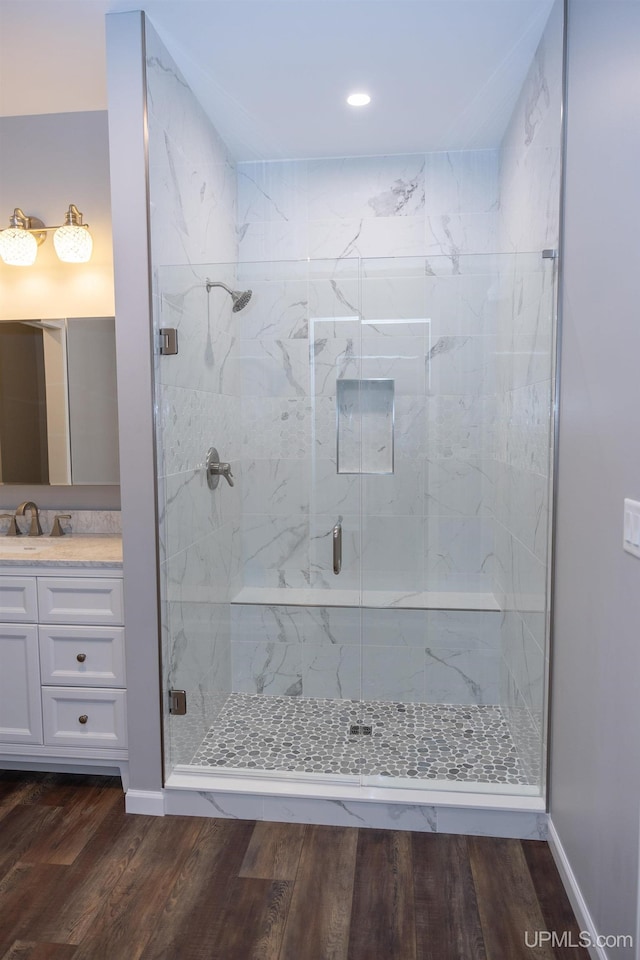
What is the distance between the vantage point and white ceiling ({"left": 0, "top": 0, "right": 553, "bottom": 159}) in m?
2.06

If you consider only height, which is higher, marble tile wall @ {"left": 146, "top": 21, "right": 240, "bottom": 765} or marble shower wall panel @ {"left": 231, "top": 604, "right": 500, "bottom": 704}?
marble tile wall @ {"left": 146, "top": 21, "right": 240, "bottom": 765}

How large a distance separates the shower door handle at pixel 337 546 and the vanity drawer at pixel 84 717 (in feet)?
3.00

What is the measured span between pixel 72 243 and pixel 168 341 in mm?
968

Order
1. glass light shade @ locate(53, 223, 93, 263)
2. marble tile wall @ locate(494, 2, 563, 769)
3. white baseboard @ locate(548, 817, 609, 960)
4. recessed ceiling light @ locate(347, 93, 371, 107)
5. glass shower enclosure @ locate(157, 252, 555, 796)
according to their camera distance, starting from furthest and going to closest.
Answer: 1. glass light shade @ locate(53, 223, 93, 263)
2. recessed ceiling light @ locate(347, 93, 371, 107)
3. glass shower enclosure @ locate(157, 252, 555, 796)
4. marble tile wall @ locate(494, 2, 563, 769)
5. white baseboard @ locate(548, 817, 609, 960)

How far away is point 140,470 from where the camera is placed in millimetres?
2172

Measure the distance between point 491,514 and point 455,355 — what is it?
655 millimetres

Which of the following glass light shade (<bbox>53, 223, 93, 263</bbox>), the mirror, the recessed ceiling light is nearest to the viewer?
the recessed ceiling light

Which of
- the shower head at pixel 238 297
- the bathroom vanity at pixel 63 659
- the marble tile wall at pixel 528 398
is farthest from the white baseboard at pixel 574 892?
the shower head at pixel 238 297

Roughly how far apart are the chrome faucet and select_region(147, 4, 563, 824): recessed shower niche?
886mm

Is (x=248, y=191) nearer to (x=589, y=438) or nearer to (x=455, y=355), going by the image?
(x=455, y=355)

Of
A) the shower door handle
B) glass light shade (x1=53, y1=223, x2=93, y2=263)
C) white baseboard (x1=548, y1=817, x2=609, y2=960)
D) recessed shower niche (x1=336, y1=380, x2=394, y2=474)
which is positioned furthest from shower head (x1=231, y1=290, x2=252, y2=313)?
white baseboard (x1=548, y1=817, x2=609, y2=960)

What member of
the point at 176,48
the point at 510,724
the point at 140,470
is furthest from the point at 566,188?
the point at 510,724

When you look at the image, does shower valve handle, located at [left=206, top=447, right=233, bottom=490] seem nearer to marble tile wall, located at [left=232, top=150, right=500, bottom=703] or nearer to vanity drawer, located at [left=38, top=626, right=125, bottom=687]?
marble tile wall, located at [left=232, top=150, right=500, bottom=703]

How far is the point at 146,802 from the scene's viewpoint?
2230 millimetres
